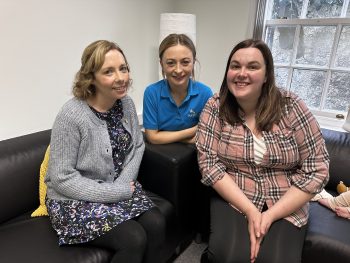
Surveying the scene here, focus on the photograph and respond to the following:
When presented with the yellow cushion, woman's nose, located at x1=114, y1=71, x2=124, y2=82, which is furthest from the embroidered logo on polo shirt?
the yellow cushion

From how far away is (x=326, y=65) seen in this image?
94.1 inches

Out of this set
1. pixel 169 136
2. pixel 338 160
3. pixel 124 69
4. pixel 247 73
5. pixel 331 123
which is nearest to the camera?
pixel 247 73

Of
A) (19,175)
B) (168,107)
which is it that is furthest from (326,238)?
(19,175)

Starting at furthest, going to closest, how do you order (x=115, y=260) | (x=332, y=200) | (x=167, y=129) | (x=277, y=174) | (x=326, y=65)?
(x=326, y=65), (x=167, y=129), (x=332, y=200), (x=277, y=174), (x=115, y=260)

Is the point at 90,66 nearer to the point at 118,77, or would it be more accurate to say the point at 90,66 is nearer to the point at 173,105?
the point at 118,77

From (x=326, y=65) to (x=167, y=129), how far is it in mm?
1586

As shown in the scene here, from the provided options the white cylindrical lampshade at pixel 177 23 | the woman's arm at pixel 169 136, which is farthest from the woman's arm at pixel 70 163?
the white cylindrical lampshade at pixel 177 23

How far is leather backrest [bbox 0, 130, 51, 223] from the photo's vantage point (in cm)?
135

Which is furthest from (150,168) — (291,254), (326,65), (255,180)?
(326,65)

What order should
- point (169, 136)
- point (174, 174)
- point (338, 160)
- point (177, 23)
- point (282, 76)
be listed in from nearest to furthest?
1. point (174, 174)
2. point (169, 136)
3. point (338, 160)
4. point (177, 23)
5. point (282, 76)

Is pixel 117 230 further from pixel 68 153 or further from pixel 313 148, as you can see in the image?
pixel 313 148

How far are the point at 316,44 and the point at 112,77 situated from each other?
1906 mm

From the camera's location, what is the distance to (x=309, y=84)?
2525mm

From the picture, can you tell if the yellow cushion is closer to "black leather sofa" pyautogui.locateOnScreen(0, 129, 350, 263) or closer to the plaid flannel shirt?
"black leather sofa" pyautogui.locateOnScreen(0, 129, 350, 263)
